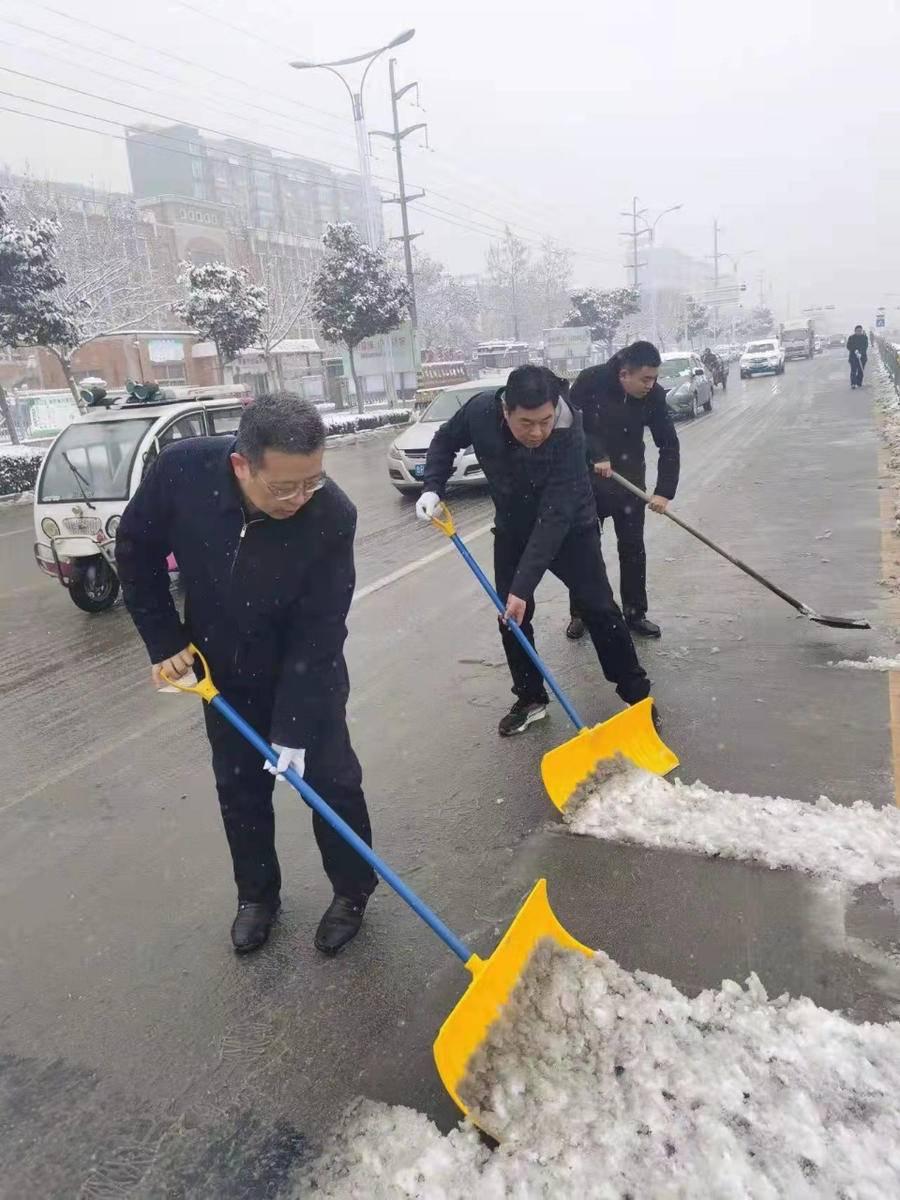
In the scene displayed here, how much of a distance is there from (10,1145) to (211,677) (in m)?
1.30

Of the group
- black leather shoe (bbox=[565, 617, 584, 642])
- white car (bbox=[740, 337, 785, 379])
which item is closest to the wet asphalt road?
black leather shoe (bbox=[565, 617, 584, 642])

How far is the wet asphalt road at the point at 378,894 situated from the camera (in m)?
2.20

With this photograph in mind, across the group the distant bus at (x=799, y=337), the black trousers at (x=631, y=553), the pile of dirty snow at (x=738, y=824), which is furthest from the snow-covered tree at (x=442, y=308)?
the pile of dirty snow at (x=738, y=824)

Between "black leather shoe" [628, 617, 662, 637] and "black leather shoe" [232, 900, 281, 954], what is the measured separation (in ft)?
10.6

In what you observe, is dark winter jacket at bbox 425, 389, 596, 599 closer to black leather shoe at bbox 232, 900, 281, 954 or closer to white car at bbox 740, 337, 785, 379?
black leather shoe at bbox 232, 900, 281, 954

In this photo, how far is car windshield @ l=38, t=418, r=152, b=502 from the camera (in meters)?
7.11

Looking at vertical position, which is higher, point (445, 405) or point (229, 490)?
point (229, 490)

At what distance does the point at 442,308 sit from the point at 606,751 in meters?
62.1

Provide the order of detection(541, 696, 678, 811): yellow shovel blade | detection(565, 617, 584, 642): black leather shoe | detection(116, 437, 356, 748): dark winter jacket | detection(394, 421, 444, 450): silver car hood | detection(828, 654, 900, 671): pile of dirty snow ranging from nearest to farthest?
detection(116, 437, 356, 748): dark winter jacket, detection(541, 696, 678, 811): yellow shovel blade, detection(828, 654, 900, 671): pile of dirty snow, detection(565, 617, 584, 642): black leather shoe, detection(394, 421, 444, 450): silver car hood

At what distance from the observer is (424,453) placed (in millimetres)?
11492

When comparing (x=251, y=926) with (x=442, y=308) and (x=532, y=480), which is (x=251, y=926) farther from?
(x=442, y=308)

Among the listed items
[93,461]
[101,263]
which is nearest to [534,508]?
[93,461]

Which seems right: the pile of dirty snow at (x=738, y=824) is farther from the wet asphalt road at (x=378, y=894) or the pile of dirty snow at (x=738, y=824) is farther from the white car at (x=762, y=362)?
the white car at (x=762, y=362)

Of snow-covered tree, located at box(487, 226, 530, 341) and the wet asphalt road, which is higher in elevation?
snow-covered tree, located at box(487, 226, 530, 341)
